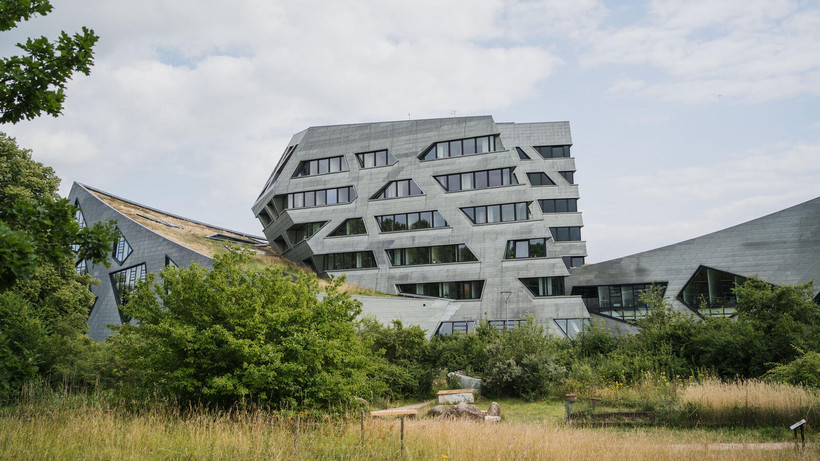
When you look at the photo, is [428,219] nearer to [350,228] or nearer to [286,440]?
[350,228]

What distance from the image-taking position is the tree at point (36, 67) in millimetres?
7082

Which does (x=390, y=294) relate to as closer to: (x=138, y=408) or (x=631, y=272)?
(x=631, y=272)

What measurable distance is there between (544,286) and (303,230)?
1980 cm

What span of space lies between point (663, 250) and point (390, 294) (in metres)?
18.8

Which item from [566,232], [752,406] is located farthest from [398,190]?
[752,406]

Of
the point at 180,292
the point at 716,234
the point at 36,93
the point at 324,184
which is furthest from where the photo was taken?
the point at 324,184

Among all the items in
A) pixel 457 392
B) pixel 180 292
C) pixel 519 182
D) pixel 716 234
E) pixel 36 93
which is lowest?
pixel 457 392

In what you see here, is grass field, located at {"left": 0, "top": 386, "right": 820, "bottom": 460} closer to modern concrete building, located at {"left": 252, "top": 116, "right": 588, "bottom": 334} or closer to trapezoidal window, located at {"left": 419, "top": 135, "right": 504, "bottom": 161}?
modern concrete building, located at {"left": 252, "top": 116, "right": 588, "bottom": 334}

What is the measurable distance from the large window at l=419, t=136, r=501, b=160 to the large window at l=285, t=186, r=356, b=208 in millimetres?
6352

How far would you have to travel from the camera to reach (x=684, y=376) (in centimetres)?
2020

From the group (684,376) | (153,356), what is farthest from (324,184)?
(153,356)

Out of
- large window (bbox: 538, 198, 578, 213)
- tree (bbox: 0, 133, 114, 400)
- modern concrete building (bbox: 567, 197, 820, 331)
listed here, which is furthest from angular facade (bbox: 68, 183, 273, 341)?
large window (bbox: 538, 198, 578, 213)

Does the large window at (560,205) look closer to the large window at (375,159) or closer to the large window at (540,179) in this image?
the large window at (540,179)

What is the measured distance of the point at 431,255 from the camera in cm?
4222
